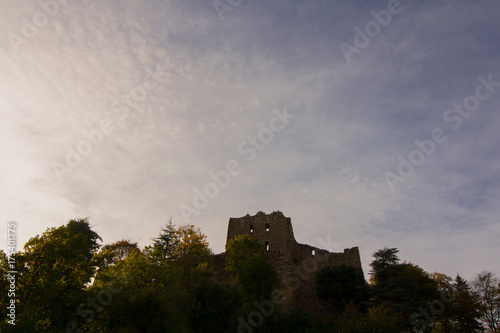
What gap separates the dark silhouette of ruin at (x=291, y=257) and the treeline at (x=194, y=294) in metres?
2.04

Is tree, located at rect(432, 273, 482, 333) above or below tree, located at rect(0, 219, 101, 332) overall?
below

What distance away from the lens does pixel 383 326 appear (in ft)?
80.5

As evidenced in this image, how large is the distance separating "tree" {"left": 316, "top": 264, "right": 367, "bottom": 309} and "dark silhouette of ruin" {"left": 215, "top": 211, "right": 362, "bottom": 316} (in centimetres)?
175

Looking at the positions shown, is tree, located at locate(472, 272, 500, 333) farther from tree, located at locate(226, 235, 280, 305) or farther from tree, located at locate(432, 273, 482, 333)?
tree, located at locate(226, 235, 280, 305)

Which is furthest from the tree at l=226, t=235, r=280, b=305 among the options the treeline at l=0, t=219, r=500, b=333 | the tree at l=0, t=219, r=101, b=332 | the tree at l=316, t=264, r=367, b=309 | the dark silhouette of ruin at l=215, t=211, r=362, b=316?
the tree at l=0, t=219, r=101, b=332

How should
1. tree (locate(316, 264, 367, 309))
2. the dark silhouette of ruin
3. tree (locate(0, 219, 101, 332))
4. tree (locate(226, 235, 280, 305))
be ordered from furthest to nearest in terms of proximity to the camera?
the dark silhouette of ruin
tree (locate(316, 264, 367, 309))
tree (locate(226, 235, 280, 305))
tree (locate(0, 219, 101, 332))

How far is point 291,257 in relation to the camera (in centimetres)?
4012

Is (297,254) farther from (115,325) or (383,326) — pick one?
(115,325)

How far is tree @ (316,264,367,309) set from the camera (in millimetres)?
34906

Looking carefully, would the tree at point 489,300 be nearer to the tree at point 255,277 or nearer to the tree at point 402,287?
the tree at point 402,287

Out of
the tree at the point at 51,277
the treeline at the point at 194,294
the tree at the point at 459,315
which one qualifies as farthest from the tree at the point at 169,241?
the tree at the point at 459,315

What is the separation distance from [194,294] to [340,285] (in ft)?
63.9

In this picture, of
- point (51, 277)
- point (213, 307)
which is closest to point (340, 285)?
point (213, 307)

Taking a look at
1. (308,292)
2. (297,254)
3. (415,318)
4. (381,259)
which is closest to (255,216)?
(297,254)
